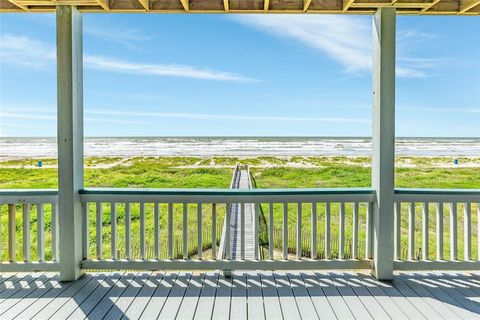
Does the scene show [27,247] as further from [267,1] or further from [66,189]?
[267,1]

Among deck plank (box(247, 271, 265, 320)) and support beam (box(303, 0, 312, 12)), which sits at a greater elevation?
support beam (box(303, 0, 312, 12))

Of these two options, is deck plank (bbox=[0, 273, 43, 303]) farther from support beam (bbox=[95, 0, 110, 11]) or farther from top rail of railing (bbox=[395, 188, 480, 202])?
top rail of railing (bbox=[395, 188, 480, 202])

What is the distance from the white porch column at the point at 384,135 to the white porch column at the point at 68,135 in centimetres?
278

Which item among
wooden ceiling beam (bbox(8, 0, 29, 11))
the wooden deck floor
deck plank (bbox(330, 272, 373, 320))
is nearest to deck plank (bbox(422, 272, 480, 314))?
the wooden deck floor

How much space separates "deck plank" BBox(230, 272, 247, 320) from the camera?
244 centimetres

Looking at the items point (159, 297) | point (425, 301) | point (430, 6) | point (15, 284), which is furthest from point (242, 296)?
point (430, 6)

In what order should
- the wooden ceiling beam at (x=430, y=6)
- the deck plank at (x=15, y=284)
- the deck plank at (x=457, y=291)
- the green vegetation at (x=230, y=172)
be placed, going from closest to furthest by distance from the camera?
the deck plank at (x=457, y=291)
the deck plank at (x=15, y=284)
the wooden ceiling beam at (x=430, y=6)
the green vegetation at (x=230, y=172)

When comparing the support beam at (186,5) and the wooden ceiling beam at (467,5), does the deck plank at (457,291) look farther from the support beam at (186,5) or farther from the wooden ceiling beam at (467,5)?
the support beam at (186,5)

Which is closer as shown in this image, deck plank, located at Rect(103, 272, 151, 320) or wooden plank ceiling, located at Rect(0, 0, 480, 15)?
deck plank, located at Rect(103, 272, 151, 320)

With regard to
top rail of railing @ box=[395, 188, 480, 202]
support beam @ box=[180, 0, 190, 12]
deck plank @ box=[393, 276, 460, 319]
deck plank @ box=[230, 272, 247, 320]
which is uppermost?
support beam @ box=[180, 0, 190, 12]

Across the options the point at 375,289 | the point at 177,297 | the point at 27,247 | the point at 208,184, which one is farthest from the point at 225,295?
the point at 208,184

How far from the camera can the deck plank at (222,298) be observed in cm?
244

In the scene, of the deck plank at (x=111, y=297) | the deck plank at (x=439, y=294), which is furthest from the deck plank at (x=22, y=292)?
the deck plank at (x=439, y=294)

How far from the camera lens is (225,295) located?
2.74m
